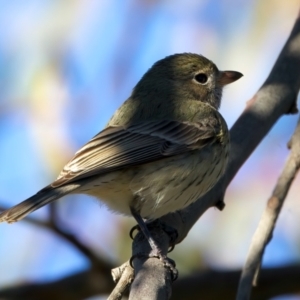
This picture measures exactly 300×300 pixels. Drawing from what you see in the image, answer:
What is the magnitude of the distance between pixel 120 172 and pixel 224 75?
63.8 inches

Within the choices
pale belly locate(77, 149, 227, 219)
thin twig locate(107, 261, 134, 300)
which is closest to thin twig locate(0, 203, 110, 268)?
pale belly locate(77, 149, 227, 219)

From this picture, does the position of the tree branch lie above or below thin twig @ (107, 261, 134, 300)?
below

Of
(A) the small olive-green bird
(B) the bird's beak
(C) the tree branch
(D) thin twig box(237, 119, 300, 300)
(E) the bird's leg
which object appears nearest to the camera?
(D) thin twig box(237, 119, 300, 300)

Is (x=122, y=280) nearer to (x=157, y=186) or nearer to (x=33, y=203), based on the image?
(x=33, y=203)

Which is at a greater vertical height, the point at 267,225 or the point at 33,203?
the point at 33,203

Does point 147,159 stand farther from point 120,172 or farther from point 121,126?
point 121,126

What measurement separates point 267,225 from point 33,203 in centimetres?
133

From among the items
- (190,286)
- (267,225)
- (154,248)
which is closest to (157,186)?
(154,248)

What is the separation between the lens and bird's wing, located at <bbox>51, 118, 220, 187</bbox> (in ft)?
14.2

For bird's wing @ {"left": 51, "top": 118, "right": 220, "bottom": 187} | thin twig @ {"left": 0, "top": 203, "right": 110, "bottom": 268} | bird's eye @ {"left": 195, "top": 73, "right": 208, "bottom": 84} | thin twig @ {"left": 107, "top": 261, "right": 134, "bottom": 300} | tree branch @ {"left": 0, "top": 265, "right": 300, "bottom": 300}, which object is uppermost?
bird's eye @ {"left": 195, "top": 73, "right": 208, "bottom": 84}

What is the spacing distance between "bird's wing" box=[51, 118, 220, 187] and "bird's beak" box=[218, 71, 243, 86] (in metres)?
0.51

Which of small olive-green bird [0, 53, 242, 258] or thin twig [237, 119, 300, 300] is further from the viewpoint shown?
small olive-green bird [0, 53, 242, 258]

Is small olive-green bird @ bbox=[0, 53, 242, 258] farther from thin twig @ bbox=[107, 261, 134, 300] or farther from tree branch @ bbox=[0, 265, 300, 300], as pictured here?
tree branch @ bbox=[0, 265, 300, 300]

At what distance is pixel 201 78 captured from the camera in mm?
5703
